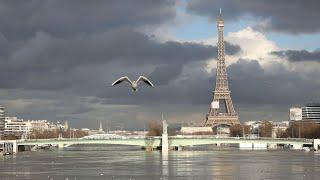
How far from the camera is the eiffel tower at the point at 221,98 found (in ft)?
629

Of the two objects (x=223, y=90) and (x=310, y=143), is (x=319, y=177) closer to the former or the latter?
(x=310, y=143)

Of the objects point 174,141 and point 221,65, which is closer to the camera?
point 174,141

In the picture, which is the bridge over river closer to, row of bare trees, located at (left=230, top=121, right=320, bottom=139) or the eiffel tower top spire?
row of bare trees, located at (left=230, top=121, right=320, bottom=139)

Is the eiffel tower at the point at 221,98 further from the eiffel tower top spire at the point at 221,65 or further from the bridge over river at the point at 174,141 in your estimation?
the bridge over river at the point at 174,141

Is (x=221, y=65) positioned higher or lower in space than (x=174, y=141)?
higher

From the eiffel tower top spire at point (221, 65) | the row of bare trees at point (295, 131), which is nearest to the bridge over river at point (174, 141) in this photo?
the row of bare trees at point (295, 131)

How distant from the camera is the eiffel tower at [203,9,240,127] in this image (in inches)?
7549

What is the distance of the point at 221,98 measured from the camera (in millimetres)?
195875

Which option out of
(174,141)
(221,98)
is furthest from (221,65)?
(174,141)

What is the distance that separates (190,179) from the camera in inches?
2146

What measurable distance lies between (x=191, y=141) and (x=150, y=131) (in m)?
59.7

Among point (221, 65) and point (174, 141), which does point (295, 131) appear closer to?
point (221, 65)

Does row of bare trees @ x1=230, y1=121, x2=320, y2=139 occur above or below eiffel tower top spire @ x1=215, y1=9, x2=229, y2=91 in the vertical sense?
below

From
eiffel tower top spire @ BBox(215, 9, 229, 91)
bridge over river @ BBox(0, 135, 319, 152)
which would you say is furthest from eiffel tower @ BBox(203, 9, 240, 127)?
bridge over river @ BBox(0, 135, 319, 152)
